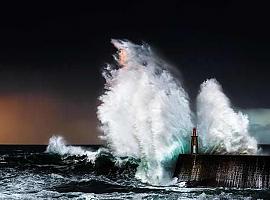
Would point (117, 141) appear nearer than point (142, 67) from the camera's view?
No

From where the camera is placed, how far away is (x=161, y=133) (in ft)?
84.2

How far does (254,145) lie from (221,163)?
4.36 meters

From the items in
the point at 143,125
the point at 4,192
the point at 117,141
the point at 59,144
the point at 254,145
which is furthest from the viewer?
the point at 59,144

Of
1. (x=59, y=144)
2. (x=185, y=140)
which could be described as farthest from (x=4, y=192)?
(x=59, y=144)

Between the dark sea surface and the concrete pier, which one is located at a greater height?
the concrete pier

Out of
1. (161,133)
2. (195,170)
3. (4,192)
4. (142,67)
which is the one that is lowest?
(4,192)

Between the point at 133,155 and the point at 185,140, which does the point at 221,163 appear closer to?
the point at 185,140

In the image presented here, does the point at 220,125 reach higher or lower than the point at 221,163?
higher

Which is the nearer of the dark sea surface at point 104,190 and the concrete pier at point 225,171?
the dark sea surface at point 104,190

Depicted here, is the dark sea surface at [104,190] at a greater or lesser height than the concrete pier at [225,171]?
lesser

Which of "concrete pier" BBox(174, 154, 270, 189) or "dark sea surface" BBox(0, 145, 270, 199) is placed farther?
"concrete pier" BBox(174, 154, 270, 189)

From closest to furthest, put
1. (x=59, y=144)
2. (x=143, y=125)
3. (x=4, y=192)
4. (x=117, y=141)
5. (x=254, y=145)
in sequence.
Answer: (x=4, y=192) → (x=254, y=145) → (x=143, y=125) → (x=117, y=141) → (x=59, y=144)

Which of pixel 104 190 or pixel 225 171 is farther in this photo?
pixel 104 190

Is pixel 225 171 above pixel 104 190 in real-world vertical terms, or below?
above
